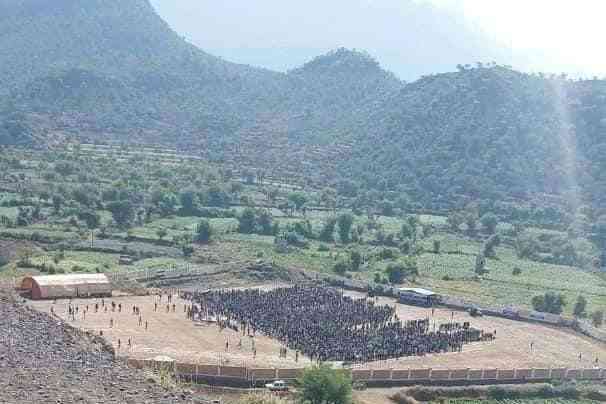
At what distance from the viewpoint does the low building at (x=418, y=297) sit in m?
53.0

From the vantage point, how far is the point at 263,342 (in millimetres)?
41469

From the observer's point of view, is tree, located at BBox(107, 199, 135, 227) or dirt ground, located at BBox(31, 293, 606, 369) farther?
tree, located at BBox(107, 199, 135, 227)

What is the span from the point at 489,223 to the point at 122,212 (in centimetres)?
3474

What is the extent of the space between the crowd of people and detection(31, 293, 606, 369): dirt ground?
2.74 ft

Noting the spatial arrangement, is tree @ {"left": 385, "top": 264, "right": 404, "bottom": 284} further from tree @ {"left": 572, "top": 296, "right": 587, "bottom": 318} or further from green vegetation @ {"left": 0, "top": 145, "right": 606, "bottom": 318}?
tree @ {"left": 572, "top": 296, "right": 587, "bottom": 318}

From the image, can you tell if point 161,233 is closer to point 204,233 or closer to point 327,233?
point 204,233

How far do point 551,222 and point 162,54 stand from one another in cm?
10535

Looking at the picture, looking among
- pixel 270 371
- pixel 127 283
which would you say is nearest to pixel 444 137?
pixel 127 283

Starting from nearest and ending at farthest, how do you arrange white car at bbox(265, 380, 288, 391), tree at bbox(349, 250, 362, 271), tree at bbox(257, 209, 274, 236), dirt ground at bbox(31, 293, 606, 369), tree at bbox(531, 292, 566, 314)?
1. white car at bbox(265, 380, 288, 391)
2. dirt ground at bbox(31, 293, 606, 369)
3. tree at bbox(531, 292, 566, 314)
4. tree at bbox(349, 250, 362, 271)
5. tree at bbox(257, 209, 274, 236)

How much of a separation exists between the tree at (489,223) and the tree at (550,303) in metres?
29.6

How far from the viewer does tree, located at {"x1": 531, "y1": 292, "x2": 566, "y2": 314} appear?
53.8 metres

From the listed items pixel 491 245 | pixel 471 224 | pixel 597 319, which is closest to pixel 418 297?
pixel 597 319

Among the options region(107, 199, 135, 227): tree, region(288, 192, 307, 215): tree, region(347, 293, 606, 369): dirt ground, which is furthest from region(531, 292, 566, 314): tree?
region(288, 192, 307, 215): tree

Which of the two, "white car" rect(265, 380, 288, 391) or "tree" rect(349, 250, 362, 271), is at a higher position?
"tree" rect(349, 250, 362, 271)
